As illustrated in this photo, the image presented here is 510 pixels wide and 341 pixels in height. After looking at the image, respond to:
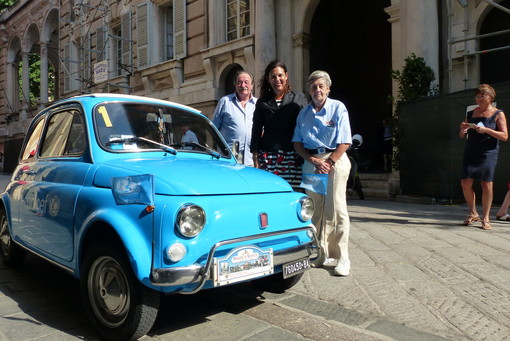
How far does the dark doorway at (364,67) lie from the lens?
46.3 feet

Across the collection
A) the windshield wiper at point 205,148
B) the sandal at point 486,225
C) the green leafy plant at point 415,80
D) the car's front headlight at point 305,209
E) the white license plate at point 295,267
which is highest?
the green leafy plant at point 415,80

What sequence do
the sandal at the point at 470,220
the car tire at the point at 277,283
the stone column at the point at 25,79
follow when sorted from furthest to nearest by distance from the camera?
the stone column at the point at 25,79, the sandal at the point at 470,220, the car tire at the point at 277,283

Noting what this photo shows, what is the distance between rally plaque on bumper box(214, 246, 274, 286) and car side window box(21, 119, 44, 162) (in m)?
2.57

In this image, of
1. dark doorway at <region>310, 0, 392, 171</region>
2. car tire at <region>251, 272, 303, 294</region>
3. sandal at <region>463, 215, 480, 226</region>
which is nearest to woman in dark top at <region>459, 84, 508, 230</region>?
sandal at <region>463, 215, 480, 226</region>

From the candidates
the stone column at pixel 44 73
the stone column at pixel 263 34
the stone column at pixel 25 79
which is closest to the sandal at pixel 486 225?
the stone column at pixel 263 34

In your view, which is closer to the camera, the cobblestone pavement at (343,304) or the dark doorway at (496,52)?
the cobblestone pavement at (343,304)

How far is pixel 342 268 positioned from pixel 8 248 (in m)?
3.37

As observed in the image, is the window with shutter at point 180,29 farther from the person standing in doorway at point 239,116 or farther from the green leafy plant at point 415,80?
the person standing in doorway at point 239,116

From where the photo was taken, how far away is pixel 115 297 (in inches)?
101

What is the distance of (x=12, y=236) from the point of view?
4.02 meters

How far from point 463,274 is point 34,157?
4053 mm

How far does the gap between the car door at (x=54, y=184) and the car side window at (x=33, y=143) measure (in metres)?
0.03

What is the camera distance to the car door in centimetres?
301

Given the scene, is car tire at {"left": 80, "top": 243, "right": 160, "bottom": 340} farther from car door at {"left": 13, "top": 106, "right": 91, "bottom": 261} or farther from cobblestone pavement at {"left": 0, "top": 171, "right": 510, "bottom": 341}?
car door at {"left": 13, "top": 106, "right": 91, "bottom": 261}
